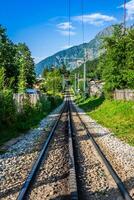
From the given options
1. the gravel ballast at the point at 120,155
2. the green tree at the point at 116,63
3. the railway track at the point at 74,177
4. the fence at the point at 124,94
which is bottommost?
the gravel ballast at the point at 120,155

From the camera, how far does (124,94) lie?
130 feet

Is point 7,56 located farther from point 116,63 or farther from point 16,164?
point 16,164

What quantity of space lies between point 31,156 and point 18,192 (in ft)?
16.1

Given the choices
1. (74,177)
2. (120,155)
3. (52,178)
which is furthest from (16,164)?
(120,155)

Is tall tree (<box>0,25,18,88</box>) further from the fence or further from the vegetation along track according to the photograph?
the vegetation along track

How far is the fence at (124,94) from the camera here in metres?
36.3

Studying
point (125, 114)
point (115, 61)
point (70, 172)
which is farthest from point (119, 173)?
point (115, 61)

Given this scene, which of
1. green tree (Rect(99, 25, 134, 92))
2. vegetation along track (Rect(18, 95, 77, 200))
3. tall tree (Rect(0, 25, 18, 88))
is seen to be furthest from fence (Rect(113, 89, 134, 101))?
tall tree (Rect(0, 25, 18, 88))

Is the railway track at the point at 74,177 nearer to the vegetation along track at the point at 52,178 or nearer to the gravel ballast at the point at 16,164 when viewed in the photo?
the vegetation along track at the point at 52,178

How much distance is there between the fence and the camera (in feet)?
119

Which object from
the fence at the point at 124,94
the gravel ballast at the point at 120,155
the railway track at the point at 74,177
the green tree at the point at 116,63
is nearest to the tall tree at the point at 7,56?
the green tree at the point at 116,63

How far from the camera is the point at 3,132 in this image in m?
20.3

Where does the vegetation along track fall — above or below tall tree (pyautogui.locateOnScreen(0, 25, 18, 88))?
below

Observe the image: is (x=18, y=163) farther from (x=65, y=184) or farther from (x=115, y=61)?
(x=115, y=61)
